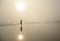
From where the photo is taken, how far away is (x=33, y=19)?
1.12 m

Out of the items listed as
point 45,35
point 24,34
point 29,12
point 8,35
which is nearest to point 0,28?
point 8,35

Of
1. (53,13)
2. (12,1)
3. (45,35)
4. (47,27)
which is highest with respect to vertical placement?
(12,1)

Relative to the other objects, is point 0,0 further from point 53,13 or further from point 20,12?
point 53,13

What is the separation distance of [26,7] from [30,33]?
36 cm

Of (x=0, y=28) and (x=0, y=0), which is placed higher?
(x=0, y=0)

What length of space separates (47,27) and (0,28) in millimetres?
633

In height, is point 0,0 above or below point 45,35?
above

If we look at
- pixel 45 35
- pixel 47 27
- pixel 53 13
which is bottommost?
pixel 45 35

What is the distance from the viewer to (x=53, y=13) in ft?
3.73

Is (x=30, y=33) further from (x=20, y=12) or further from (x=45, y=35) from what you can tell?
(x=20, y=12)

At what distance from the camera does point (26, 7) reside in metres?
1.11

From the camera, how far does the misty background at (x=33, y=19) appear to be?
1074 millimetres

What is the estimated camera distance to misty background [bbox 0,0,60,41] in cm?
107

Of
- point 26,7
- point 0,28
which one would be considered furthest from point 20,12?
point 0,28
